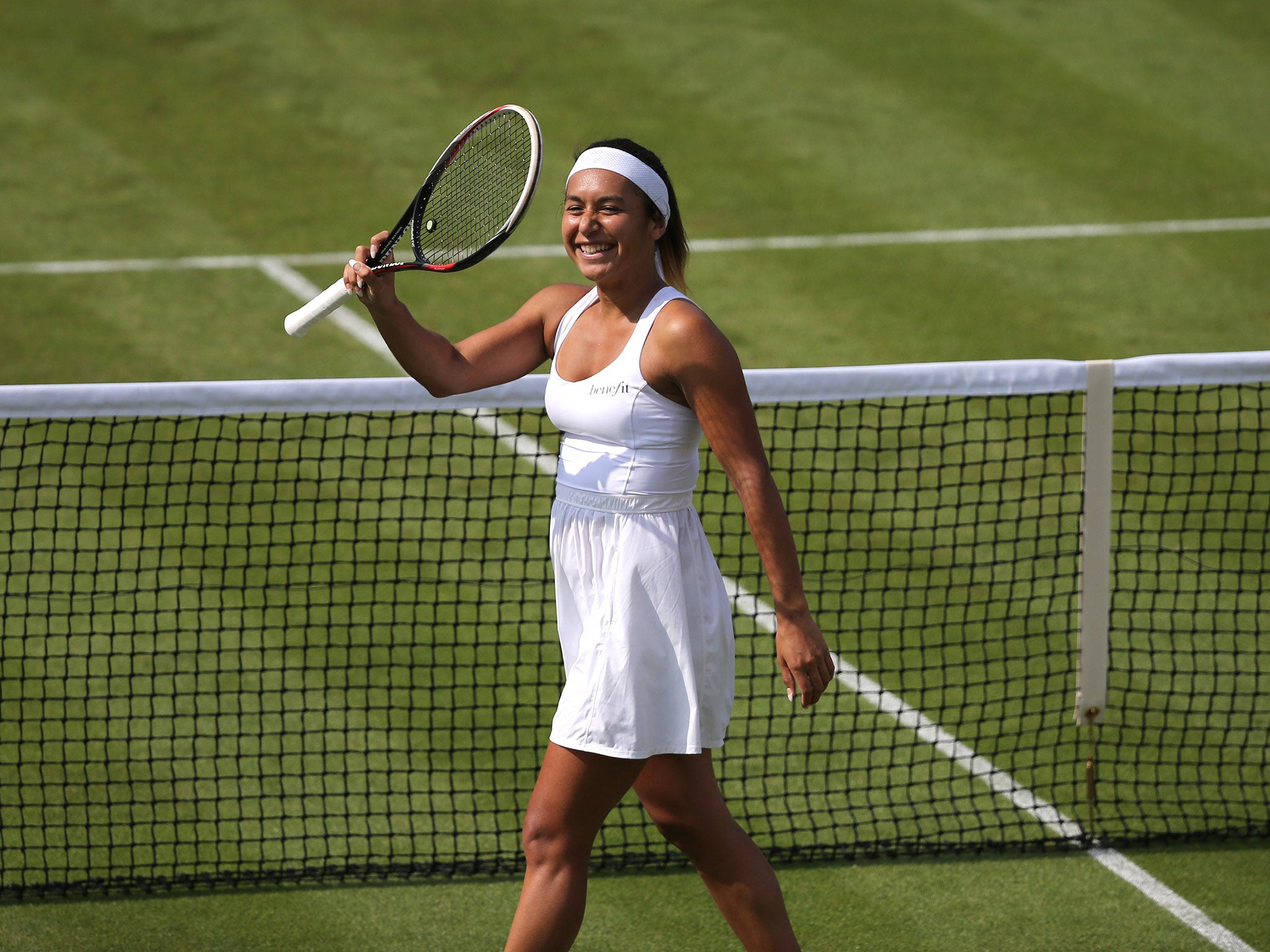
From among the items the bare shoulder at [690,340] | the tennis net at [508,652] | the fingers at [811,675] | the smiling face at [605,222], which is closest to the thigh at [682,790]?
the fingers at [811,675]

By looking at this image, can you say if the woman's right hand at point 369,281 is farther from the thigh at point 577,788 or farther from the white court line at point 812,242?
the white court line at point 812,242

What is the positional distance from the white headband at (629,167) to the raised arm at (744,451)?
35 centimetres

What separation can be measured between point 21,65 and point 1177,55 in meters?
10.2

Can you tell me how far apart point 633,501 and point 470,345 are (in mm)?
721

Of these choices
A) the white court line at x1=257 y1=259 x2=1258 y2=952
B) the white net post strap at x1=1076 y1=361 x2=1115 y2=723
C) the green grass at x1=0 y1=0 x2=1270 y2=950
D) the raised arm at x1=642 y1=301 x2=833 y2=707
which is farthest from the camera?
the green grass at x1=0 y1=0 x2=1270 y2=950

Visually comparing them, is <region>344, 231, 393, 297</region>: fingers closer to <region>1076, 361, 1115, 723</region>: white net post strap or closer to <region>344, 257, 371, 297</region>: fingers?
<region>344, 257, 371, 297</region>: fingers

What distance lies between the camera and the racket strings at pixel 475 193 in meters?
4.22

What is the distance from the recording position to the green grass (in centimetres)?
973

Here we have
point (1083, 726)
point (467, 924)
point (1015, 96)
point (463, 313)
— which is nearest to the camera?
point (467, 924)

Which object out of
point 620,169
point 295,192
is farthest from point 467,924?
point 295,192

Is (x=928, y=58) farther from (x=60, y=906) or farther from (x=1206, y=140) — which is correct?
(x=60, y=906)

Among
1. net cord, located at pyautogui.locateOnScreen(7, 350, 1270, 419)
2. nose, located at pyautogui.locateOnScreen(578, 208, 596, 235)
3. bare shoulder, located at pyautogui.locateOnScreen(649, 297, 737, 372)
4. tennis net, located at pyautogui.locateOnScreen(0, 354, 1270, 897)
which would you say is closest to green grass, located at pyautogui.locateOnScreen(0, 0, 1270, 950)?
tennis net, located at pyautogui.locateOnScreen(0, 354, 1270, 897)

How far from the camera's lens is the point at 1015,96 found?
1279cm

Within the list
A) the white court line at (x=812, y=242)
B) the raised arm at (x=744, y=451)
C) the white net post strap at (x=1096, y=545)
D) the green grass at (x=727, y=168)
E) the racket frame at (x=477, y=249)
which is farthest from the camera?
the white court line at (x=812, y=242)
